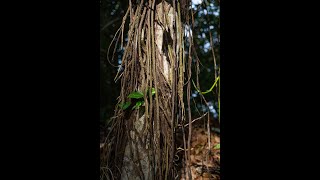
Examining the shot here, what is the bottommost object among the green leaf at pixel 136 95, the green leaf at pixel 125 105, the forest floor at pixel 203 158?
the forest floor at pixel 203 158

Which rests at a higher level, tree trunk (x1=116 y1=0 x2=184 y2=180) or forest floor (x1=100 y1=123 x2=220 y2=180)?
tree trunk (x1=116 y1=0 x2=184 y2=180)

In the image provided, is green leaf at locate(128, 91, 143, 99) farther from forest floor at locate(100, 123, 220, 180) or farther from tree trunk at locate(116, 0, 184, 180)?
forest floor at locate(100, 123, 220, 180)

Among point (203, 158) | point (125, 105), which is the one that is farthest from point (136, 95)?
point (203, 158)

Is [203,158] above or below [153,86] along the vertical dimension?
below

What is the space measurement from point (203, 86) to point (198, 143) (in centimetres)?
182

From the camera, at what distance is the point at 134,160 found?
1.88 m

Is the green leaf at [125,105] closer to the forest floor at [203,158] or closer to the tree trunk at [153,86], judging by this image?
the tree trunk at [153,86]

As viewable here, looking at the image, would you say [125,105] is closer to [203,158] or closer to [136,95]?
[136,95]

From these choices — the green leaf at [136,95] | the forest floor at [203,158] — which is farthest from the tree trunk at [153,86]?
the forest floor at [203,158]

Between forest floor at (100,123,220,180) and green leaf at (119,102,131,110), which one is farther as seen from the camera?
forest floor at (100,123,220,180)

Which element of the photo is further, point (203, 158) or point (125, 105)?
point (203, 158)

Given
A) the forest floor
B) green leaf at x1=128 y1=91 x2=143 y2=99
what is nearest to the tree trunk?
green leaf at x1=128 y1=91 x2=143 y2=99
